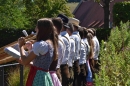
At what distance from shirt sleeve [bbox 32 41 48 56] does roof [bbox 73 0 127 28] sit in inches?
1459

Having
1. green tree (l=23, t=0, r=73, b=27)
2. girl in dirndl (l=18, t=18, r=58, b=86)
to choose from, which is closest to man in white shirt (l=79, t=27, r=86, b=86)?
girl in dirndl (l=18, t=18, r=58, b=86)

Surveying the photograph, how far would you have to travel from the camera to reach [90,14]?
1892 inches

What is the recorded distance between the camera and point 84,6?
5119 centimetres

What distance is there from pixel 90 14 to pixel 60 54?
41.7 meters

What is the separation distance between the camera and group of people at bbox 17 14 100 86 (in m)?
5.49

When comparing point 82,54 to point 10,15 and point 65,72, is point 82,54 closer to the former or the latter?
point 65,72

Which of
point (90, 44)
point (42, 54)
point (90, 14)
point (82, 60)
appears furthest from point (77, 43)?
point (90, 14)

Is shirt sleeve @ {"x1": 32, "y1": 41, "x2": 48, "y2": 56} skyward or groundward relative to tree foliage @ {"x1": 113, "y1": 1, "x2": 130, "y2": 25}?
skyward

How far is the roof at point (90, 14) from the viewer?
44.7m

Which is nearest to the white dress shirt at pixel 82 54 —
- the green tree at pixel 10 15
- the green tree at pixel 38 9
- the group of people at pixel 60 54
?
the group of people at pixel 60 54

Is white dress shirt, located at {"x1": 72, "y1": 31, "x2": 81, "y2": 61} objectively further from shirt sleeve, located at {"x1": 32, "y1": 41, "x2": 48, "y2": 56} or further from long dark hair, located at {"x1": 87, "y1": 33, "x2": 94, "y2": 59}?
shirt sleeve, located at {"x1": 32, "y1": 41, "x2": 48, "y2": 56}

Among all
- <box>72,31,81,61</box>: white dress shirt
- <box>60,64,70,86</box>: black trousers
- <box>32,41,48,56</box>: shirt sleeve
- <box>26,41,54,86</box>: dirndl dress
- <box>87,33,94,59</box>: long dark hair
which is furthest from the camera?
<box>87,33,94,59</box>: long dark hair

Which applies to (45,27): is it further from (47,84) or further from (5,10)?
(5,10)

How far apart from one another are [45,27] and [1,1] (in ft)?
75.8
